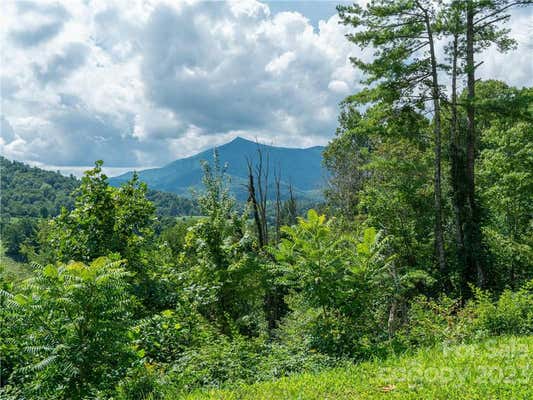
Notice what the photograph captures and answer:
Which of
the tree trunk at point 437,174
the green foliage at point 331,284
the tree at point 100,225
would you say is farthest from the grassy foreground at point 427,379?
the tree trunk at point 437,174

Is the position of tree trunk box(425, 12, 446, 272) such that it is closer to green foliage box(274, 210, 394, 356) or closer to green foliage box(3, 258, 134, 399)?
green foliage box(274, 210, 394, 356)

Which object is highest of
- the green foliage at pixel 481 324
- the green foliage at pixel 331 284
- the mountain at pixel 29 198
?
the mountain at pixel 29 198

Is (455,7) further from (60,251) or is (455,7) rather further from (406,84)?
(60,251)

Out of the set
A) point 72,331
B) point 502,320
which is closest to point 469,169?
point 502,320

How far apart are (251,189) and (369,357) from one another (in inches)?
509

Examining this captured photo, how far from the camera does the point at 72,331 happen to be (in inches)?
217

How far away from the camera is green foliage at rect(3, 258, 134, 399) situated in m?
Result: 5.36

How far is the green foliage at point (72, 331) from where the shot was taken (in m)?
5.36

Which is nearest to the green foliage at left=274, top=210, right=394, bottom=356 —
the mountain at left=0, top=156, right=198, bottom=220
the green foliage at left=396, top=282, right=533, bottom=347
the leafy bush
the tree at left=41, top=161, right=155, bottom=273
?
the green foliage at left=396, top=282, right=533, bottom=347

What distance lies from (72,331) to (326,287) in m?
4.20

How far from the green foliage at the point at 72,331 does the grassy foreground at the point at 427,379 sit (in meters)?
1.31

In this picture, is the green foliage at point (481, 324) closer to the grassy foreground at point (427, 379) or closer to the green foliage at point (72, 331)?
the grassy foreground at point (427, 379)

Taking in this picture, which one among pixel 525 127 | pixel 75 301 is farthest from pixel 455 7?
pixel 75 301

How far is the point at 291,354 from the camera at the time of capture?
24.1 ft
